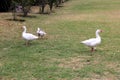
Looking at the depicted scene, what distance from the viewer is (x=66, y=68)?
763 cm

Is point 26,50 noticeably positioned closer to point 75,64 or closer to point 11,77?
point 75,64

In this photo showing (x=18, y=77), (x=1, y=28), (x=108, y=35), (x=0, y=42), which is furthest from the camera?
(x=1, y=28)

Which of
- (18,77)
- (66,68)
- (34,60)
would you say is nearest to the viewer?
(18,77)

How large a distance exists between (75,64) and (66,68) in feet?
1.42

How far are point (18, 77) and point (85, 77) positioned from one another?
1.31 m

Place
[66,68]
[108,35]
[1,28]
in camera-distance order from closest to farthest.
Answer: [66,68], [108,35], [1,28]

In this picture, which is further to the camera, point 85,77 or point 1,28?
point 1,28

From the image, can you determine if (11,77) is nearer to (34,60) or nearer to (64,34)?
(34,60)

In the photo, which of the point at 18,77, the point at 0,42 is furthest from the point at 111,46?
the point at 18,77

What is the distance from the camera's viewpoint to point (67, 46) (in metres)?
10.3

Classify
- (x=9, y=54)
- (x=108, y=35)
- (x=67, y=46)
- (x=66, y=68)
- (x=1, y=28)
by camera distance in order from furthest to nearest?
(x=1, y=28) → (x=108, y=35) → (x=67, y=46) → (x=9, y=54) → (x=66, y=68)

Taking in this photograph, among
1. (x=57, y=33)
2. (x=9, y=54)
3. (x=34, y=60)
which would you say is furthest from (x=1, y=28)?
(x=34, y=60)

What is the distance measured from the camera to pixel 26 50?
9625mm

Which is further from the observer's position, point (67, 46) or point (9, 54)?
point (67, 46)
